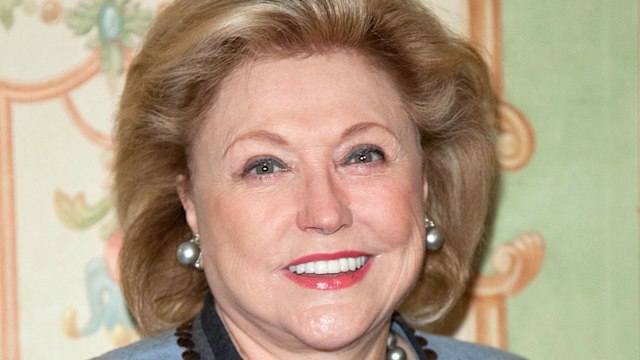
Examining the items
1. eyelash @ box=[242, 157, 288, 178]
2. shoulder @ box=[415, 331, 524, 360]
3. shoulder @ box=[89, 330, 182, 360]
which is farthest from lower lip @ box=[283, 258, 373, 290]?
shoulder @ box=[415, 331, 524, 360]

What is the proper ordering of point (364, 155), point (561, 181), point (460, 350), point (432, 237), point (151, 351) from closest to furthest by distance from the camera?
1. point (364, 155)
2. point (151, 351)
3. point (432, 237)
4. point (460, 350)
5. point (561, 181)

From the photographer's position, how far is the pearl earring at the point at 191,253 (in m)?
2.14

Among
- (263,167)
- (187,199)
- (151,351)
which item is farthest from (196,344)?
(263,167)

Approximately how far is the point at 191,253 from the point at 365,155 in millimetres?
380

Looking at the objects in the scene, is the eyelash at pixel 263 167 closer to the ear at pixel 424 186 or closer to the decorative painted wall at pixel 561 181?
the ear at pixel 424 186

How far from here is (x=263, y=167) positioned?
1.98m

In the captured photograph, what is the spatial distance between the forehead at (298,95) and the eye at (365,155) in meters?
0.05

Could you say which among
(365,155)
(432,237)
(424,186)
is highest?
(365,155)

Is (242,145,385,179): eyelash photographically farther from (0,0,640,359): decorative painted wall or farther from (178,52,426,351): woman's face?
(0,0,640,359): decorative painted wall

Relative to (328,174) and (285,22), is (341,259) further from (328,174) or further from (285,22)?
(285,22)

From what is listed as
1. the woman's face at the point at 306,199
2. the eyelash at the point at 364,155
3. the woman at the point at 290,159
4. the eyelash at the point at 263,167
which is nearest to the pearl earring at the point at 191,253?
the woman at the point at 290,159

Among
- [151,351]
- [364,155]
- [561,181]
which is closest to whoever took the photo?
[364,155]

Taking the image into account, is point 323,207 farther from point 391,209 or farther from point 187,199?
point 187,199

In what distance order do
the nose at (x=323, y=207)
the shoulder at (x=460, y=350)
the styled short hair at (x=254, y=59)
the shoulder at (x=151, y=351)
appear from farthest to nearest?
1. the shoulder at (x=460, y=350)
2. the shoulder at (x=151, y=351)
3. the styled short hair at (x=254, y=59)
4. the nose at (x=323, y=207)
